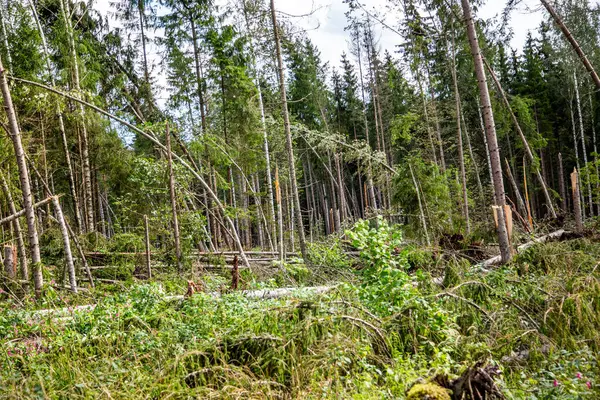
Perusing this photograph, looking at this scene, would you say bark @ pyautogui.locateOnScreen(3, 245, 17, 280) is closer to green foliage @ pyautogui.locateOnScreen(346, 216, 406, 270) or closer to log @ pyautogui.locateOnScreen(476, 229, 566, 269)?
green foliage @ pyautogui.locateOnScreen(346, 216, 406, 270)

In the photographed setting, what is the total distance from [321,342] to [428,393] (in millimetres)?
1191

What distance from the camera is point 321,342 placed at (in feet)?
12.3

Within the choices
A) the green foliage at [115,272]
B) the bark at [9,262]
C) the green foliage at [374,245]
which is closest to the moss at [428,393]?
the green foliage at [374,245]

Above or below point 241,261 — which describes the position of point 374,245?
above

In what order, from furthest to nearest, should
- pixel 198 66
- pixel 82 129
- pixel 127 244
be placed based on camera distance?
pixel 198 66, pixel 82 129, pixel 127 244

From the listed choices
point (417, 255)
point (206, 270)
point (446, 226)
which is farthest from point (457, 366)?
point (446, 226)

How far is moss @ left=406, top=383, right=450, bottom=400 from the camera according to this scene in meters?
2.77

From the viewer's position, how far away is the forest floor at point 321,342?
3281mm

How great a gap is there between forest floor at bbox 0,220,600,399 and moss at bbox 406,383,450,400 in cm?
4

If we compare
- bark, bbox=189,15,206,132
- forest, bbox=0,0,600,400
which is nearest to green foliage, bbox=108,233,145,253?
forest, bbox=0,0,600,400

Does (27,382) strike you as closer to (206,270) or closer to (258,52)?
(206,270)

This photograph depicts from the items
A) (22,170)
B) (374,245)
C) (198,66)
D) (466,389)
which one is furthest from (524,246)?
(198,66)

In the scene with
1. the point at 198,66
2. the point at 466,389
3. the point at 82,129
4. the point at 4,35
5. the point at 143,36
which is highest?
the point at 143,36

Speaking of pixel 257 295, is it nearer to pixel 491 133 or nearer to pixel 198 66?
pixel 491 133
